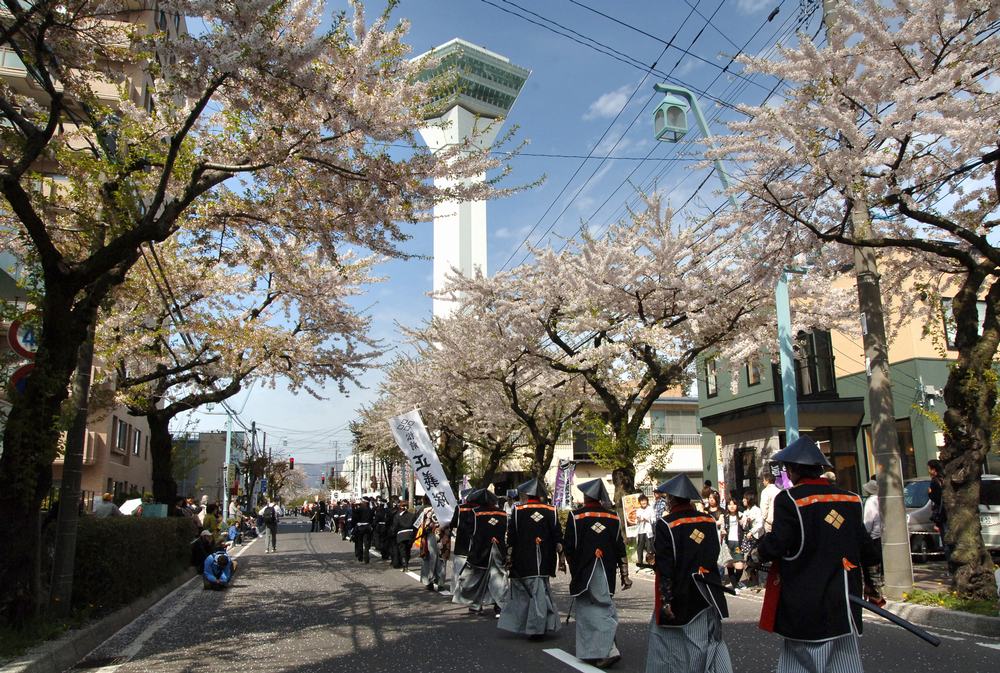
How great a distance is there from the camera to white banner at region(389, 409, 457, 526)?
40.5 ft

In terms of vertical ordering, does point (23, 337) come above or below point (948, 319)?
below

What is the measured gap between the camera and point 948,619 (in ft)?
28.8

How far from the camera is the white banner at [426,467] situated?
1236 centimetres

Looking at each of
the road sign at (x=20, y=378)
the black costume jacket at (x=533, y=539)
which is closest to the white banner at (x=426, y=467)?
the black costume jacket at (x=533, y=539)

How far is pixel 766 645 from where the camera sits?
7.78m

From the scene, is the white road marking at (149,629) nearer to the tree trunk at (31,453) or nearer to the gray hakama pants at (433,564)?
the tree trunk at (31,453)

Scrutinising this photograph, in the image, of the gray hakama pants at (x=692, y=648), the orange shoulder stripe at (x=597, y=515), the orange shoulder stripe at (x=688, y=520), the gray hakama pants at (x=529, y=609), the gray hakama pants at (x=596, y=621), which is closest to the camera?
the gray hakama pants at (x=692, y=648)

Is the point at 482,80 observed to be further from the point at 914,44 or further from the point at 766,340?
the point at 914,44

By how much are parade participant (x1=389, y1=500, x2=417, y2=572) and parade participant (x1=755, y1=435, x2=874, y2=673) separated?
12748mm

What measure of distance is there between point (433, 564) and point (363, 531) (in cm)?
771

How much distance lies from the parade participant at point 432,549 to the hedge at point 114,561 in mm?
4622

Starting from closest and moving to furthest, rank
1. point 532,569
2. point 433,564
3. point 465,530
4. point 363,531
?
1. point 532,569
2. point 465,530
3. point 433,564
4. point 363,531

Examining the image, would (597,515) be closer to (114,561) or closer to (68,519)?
(68,519)

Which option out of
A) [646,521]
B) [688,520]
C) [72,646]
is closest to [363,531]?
[646,521]
